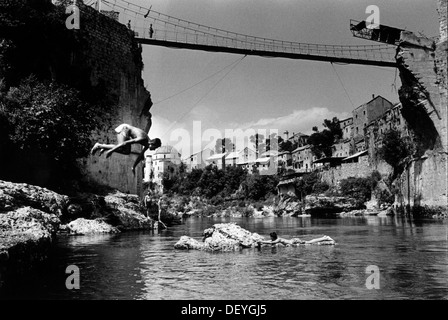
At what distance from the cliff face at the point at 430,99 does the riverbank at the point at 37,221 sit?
82.5ft

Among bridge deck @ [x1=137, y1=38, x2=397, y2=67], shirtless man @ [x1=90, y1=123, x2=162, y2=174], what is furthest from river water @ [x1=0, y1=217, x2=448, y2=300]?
bridge deck @ [x1=137, y1=38, x2=397, y2=67]

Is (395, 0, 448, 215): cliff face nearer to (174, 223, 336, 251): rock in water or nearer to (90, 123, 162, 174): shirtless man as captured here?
(174, 223, 336, 251): rock in water

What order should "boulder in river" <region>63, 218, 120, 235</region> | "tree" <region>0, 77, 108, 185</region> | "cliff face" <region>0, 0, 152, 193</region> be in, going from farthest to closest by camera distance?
"cliff face" <region>0, 0, 152, 193</region>, "boulder in river" <region>63, 218, 120, 235</region>, "tree" <region>0, 77, 108, 185</region>

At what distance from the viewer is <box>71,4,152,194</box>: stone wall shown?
22844 millimetres

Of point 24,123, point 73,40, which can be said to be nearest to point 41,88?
point 24,123

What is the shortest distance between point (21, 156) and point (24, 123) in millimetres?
2023

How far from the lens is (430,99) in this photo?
33562 mm

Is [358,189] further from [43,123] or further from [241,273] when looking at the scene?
[241,273]

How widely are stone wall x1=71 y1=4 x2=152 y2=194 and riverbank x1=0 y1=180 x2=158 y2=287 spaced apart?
4224 millimetres

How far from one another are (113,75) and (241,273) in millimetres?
19173

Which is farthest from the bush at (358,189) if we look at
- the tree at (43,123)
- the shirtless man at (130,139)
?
the shirtless man at (130,139)

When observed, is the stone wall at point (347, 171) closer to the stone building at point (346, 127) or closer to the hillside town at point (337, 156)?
the hillside town at point (337, 156)

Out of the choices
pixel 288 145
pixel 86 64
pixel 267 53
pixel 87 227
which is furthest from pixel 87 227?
pixel 288 145
